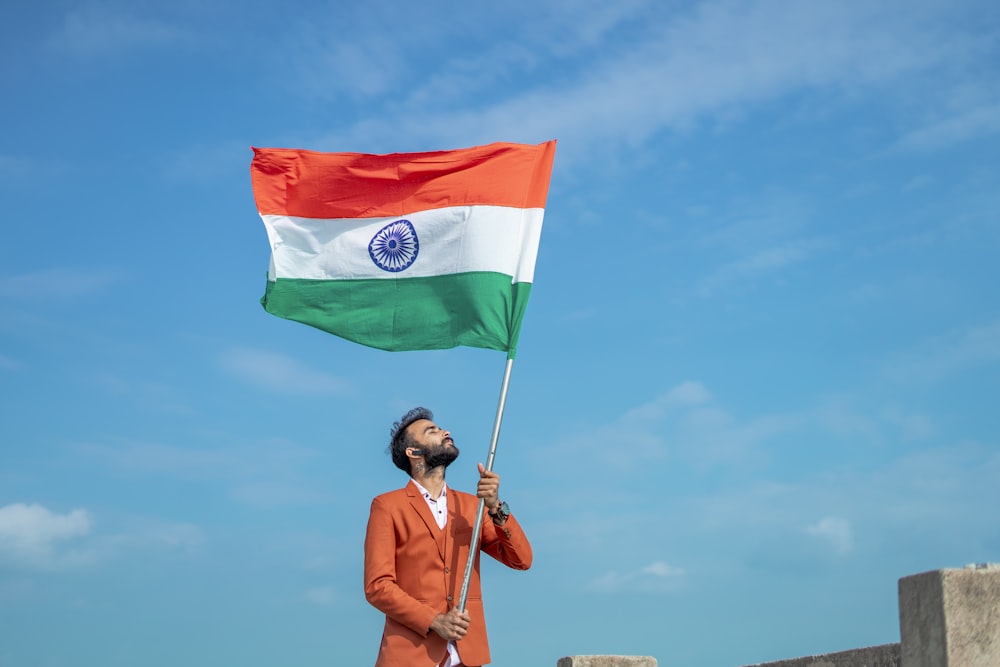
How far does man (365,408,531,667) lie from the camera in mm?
6477

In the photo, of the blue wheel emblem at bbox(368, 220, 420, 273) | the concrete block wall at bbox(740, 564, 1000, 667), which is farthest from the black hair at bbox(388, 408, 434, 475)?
the concrete block wall at bbox(740, 564, 1000, 667)

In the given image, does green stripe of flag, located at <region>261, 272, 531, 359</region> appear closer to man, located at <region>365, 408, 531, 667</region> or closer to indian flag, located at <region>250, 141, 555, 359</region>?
indian flag, located at <region>250, 141, 555, 359</region>

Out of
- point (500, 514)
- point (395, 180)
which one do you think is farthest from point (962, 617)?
point (395, 180)

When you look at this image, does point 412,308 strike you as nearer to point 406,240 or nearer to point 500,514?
point 406,240

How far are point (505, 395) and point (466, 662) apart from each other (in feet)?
5.29

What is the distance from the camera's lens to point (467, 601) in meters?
6.67

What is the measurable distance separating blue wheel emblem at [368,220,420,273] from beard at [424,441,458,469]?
1.84 meters

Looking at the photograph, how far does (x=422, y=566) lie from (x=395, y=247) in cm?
267

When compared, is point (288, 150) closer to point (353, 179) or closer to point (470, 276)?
point (353, 179)

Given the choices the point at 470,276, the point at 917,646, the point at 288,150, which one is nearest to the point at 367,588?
the point at 470,276

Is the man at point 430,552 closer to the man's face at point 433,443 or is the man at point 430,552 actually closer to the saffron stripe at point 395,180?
the man's face at point 433,443

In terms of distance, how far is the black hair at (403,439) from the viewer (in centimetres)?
710

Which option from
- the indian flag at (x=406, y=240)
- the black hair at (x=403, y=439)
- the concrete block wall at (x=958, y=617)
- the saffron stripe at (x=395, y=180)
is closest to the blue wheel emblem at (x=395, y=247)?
the indian flag at (x=406, y=240)

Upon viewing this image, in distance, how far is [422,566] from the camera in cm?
671
